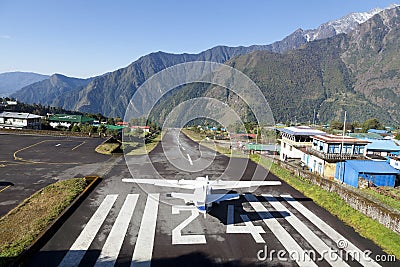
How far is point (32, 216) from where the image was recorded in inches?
564

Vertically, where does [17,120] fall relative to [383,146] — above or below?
above

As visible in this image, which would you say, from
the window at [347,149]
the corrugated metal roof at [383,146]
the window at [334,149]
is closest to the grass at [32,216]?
the window at [334,149]

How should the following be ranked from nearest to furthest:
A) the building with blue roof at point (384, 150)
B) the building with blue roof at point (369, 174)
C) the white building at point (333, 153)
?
the building with blue roof at point (369, 174)
the white building at point (333, 153)
the building with blue roof at point (384, 150)

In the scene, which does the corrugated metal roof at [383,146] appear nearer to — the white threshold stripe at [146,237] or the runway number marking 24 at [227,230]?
the runway number marking 24 at [227,230]

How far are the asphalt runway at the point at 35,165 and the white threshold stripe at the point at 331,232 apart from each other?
661 inches

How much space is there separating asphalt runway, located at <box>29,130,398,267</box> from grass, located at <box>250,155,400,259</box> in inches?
19.1

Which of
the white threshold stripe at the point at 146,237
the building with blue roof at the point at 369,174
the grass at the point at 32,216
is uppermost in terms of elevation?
the building with blue roof at the point at 369,174

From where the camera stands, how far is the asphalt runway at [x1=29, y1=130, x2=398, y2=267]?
1118cm

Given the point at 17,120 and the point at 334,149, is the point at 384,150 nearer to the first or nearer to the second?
the point at 334,149

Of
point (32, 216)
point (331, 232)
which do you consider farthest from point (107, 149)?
point (331, 232)

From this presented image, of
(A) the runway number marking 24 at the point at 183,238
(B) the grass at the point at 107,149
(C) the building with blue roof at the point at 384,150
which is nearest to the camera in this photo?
(A) the runway number marking 24 at the point at 183,238

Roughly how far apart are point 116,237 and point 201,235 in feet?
12.9

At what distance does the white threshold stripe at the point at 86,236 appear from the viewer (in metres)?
10.8

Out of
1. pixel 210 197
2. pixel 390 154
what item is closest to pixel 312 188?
pixel 210 197
